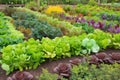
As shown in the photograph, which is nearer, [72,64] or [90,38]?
[72,64]

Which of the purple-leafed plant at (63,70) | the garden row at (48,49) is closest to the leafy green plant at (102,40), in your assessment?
the garden row at (48,49)

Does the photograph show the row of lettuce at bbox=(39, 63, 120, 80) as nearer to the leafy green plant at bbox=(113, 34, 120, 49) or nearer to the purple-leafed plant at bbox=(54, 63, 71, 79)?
the purple-leafed plant at bbox=(54, 63, 71, 79)

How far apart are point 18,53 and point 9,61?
8.5 inches

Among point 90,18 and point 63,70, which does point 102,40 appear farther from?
point 90,18

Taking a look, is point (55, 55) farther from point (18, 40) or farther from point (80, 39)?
point (18, 40)

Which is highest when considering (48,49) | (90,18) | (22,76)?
(48,49)

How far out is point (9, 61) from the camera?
4523 mm

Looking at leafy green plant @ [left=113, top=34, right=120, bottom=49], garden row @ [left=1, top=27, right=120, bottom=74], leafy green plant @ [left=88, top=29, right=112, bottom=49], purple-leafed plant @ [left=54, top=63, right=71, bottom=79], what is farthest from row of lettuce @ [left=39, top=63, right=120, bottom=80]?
leafy green plant @ [left=113, top=34, right=120, bottom=49]

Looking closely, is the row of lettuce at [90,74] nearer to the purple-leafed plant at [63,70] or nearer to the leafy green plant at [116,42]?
the purple-leafed plant at [63,70]

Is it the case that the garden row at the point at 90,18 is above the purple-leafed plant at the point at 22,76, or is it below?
above

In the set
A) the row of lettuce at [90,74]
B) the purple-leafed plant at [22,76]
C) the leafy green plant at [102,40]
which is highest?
the leafy green plant at [102,40]

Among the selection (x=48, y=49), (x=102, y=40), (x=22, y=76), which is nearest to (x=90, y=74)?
(x=22, y=76)

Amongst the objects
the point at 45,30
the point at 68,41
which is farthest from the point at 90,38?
the point at 45,30

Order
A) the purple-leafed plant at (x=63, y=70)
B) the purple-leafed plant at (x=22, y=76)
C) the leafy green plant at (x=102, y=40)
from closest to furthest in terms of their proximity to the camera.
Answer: the purple-leafed plant at (x=22, y=76) → the purple-leafed plant at (x=63, y=70) → the leafy green plant at (x=102, y=40)
